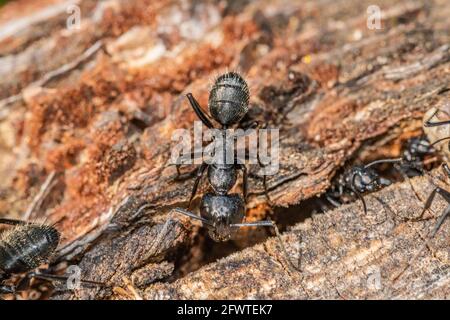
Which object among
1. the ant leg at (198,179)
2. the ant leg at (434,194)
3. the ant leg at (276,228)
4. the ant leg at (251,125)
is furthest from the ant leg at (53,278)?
the ant leg at (434,194)

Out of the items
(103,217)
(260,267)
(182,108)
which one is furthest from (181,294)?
(182,108)

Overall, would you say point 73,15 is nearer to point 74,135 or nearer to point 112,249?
point 74,135

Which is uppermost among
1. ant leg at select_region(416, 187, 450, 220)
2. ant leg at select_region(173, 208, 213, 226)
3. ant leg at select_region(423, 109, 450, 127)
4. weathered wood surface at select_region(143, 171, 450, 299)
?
ant leg at select_region(423, 109, 450, 127)

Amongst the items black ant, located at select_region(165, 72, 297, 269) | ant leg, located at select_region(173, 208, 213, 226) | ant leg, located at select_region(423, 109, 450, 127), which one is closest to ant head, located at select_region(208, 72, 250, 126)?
black ant, located at select_region(165, 72, 297, 269)

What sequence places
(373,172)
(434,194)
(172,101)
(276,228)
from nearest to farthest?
(276,228) → (434,194) → (373,172) → (172,101)

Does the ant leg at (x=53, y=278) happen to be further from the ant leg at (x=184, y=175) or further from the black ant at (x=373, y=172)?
the black ant at (x=373, y=172)

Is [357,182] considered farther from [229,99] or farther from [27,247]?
[27,247]

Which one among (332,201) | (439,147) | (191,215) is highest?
(439,147)

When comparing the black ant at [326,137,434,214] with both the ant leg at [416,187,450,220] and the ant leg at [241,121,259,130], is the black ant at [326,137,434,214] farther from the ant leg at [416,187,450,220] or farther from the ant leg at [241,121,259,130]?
the ant leg at [241,121,259,130]

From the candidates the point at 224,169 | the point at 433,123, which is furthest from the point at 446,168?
the point at 224,169
